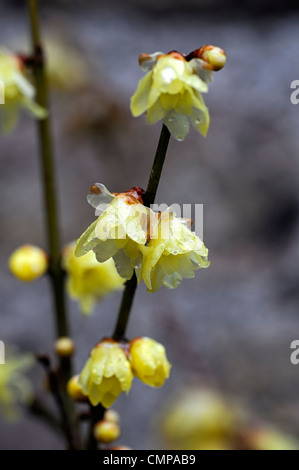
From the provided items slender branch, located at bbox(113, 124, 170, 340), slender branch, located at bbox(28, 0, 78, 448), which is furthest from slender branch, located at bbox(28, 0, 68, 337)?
slender branch, located at bbox(113, 124, 170, 340)

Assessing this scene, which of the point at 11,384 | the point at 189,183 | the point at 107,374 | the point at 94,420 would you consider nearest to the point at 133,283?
the point at 107,374

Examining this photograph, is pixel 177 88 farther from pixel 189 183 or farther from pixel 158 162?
pixel 189 183

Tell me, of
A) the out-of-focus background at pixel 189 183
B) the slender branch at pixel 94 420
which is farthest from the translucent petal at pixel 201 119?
the out-of-focus background at pixel 189 183

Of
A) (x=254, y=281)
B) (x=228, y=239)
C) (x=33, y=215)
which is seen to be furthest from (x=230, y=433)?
(x=33, y=215)

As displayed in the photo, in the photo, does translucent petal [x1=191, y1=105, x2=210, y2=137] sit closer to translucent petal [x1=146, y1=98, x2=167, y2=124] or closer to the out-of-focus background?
translucent petal [x1=146, y1=98, x2=167, y2=124]
